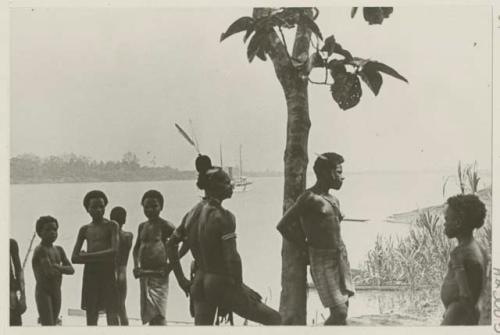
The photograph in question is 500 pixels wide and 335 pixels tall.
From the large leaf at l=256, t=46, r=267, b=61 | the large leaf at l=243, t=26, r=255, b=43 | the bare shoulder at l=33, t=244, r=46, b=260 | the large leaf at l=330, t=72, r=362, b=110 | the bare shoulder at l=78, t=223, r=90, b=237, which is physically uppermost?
the large leaf at l=243, t=26, r=255, b=43

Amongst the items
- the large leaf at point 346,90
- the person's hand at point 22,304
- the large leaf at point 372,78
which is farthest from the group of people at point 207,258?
the large leaf at point 372,78

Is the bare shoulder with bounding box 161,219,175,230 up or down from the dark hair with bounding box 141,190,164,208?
down

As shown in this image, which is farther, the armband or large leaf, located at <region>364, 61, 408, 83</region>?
large leaf, located at <region>364, 61, 408, 83</region>

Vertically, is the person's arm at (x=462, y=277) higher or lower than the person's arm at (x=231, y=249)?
lower

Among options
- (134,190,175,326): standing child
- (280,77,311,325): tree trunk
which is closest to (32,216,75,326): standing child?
(134,190,175,326): standing child

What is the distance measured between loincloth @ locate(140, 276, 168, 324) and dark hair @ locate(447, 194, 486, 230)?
1.55 m

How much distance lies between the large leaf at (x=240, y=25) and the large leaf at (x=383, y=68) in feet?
2.11

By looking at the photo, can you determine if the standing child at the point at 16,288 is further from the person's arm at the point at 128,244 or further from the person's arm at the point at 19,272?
the person's arm at the point at 128,244

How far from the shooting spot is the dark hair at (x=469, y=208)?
161 inches

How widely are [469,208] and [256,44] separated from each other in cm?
140

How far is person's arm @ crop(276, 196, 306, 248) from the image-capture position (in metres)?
4.05

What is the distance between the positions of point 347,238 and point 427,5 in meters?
1.29

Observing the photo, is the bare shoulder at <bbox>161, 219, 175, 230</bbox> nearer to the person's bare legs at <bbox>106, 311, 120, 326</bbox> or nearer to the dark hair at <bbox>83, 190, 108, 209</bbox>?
the dark hair at <bbox>83, 190, 108, 209</bbox>

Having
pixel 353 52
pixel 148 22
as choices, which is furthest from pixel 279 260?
pixel 148 22
